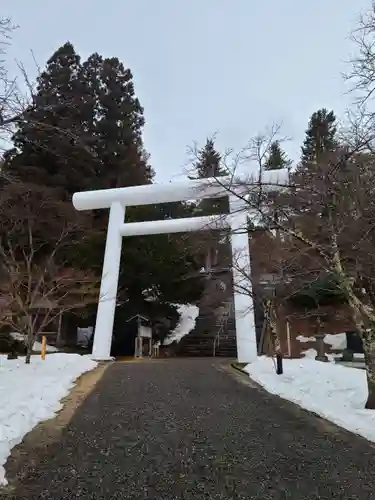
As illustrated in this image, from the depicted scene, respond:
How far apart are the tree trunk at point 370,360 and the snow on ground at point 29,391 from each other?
4.69 metres

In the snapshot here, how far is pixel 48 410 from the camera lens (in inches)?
261

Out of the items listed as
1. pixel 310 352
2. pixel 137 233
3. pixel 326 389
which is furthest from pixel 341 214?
pixel 310 352

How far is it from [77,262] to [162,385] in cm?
1198

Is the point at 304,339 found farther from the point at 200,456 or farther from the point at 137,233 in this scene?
the point at 200,456

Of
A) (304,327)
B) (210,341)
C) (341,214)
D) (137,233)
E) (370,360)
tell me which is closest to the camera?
(370,360)

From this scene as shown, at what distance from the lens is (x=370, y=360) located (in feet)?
21.8

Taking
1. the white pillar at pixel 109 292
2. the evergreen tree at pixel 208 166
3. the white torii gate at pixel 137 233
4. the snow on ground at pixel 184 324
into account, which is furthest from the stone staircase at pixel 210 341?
the evergreen tree at pixel 208 166

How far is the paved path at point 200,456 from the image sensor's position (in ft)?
11.2

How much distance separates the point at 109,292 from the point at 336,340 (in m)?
11.2

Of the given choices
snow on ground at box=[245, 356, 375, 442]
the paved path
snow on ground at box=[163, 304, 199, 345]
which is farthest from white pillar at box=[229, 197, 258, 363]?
the paved path

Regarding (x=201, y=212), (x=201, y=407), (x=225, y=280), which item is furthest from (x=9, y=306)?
(x=225, y=280)

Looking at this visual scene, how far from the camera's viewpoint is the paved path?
3426mm

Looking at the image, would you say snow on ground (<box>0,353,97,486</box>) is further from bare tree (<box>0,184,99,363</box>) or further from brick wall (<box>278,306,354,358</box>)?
brick wall (<box>278,306,354,358</box>)

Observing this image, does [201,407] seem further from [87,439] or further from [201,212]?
[201,212]
